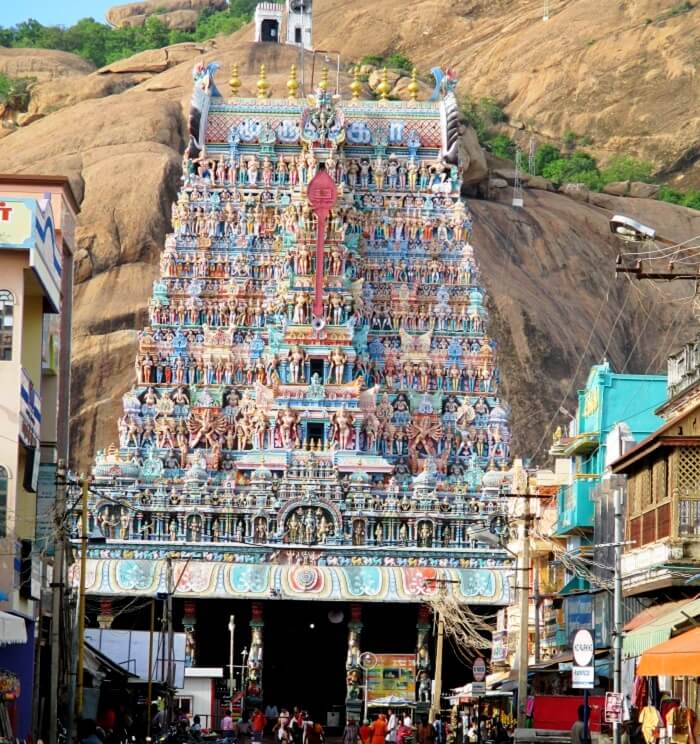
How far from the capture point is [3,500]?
59.9m

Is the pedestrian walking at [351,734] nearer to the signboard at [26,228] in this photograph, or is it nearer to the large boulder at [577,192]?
the signboard at [26,228]

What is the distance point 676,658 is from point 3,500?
21.0 m

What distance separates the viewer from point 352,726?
8462 centimetres

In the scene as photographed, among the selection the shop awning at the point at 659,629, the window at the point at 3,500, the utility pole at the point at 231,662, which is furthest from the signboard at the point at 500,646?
the window at the point at 3,500

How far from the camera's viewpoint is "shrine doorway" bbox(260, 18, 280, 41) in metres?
168

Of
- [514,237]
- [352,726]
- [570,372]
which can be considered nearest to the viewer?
[352,726]

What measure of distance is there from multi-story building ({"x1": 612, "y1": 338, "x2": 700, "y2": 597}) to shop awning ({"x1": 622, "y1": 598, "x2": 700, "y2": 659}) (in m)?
0.88

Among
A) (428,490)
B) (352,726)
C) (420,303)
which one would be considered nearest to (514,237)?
(420,303)

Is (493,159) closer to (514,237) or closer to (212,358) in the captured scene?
(514,237)

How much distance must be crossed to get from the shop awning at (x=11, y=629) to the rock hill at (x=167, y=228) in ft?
226

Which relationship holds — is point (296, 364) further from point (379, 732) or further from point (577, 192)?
point (577, 192)

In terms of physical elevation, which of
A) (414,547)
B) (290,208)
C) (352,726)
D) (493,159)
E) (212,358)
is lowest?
(352,726)

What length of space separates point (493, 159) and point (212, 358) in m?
44.6

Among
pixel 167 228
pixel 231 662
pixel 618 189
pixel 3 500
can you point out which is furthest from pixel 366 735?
pixel 618 189
